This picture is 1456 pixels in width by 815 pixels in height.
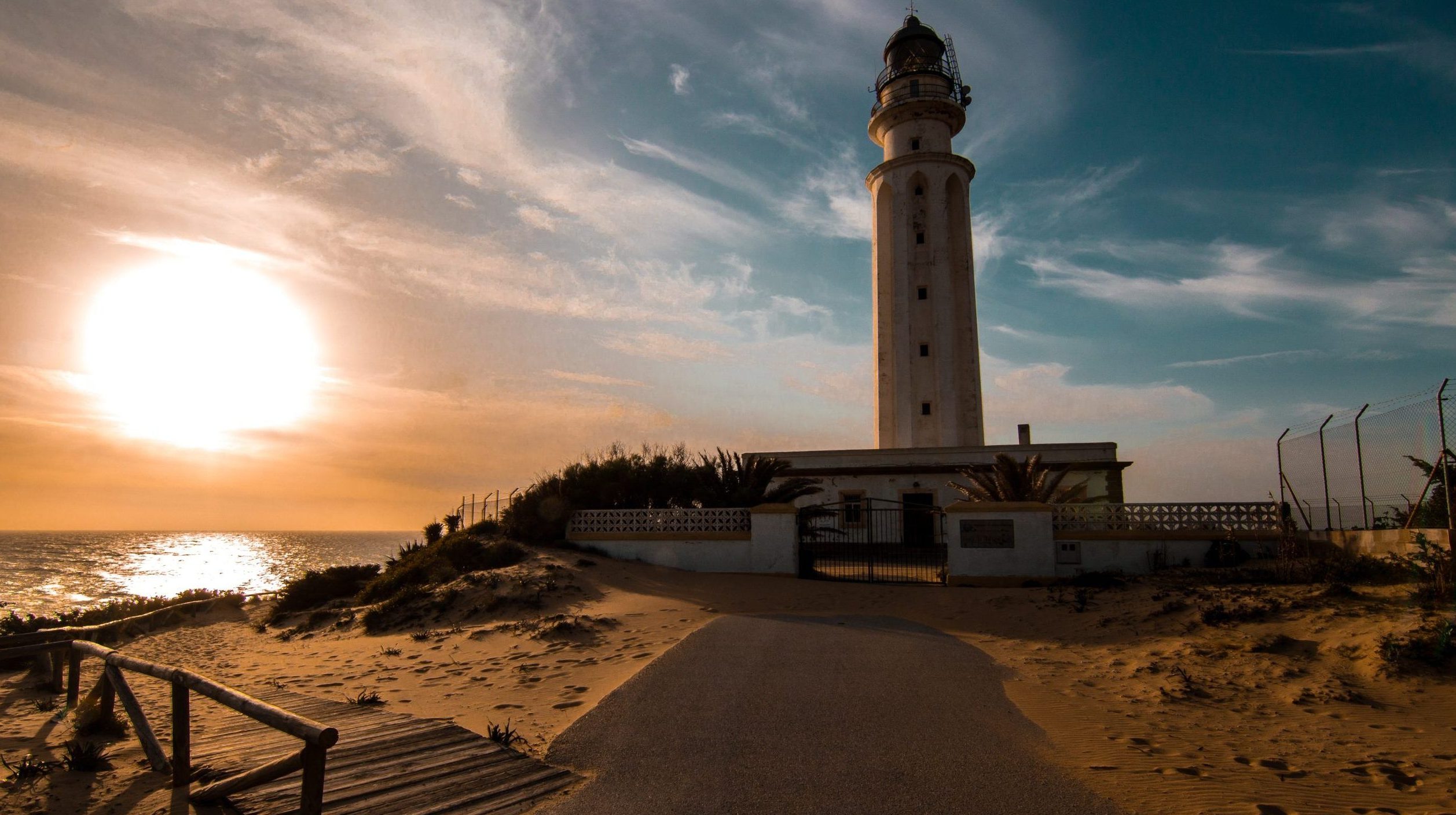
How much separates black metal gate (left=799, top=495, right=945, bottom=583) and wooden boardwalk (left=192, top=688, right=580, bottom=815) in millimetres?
11419

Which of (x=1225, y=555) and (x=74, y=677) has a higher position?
(x=1225, y=555)

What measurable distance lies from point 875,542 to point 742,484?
7181 millimetres

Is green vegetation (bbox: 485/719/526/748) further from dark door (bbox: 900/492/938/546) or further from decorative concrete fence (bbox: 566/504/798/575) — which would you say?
dark door (bbox: 900/492/938/546)

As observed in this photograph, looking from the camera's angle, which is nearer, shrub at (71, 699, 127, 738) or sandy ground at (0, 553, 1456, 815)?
sandy ground at (0, 553, 1456, 815)

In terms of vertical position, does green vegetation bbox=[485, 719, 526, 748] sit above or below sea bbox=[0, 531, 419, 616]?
above

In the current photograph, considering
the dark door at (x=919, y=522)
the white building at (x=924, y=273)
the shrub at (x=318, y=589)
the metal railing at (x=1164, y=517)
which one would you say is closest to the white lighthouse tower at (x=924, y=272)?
the white building at (x=924, y=273)

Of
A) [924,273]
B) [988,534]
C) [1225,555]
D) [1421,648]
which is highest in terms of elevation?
[924,273]

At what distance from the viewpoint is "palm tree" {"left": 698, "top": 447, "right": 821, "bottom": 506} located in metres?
20.1

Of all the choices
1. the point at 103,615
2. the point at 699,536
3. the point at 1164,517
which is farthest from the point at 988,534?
the point at 103,615

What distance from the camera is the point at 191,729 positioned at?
7621mm

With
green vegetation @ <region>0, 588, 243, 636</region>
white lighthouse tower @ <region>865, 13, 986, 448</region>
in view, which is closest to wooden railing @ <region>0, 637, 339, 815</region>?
green vegetation @ <region>0, 588, 243, 636</region>

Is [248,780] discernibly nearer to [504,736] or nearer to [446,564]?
[504,736]

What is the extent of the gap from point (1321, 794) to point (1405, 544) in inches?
330

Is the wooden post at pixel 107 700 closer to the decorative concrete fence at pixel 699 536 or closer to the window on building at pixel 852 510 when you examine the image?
the decorative concrete fence at pixel 699 536
